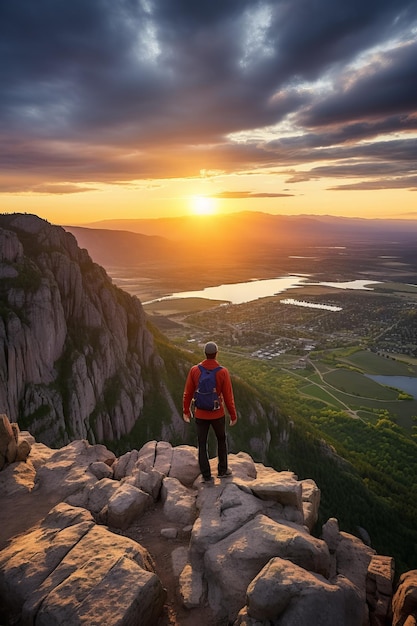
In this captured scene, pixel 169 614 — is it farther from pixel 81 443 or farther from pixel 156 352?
pixel 156 352

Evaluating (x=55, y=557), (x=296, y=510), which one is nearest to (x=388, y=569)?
(x=296, y=510)

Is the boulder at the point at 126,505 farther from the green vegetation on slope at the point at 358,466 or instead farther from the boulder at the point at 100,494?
the green vegetation on slope at the point at 358,466

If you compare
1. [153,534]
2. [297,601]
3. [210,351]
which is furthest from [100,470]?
[297,601]

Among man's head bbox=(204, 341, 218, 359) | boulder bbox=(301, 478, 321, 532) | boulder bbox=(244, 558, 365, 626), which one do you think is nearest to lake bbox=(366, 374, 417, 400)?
boulder bbox=(301, 478, 321, 532)

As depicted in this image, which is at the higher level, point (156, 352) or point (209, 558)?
point (209, 558)

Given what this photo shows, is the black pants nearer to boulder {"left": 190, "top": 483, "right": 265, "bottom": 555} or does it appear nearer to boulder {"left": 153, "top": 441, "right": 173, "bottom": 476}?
boulder {"left": 190, "top": 483, "right": 265, "bottom": 555}

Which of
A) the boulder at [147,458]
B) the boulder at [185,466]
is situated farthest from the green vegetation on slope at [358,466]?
the boulder at [185,466]
